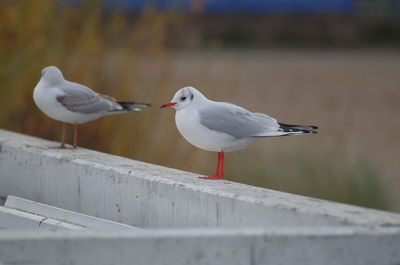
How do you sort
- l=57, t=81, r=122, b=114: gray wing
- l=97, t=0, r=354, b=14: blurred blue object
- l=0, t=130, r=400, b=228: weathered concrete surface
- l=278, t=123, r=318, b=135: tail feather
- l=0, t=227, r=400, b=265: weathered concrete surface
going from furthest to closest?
l=97, t=0, r=354, b=14: blurred blue object, l=57, t=81, r=122, b=114: gray wing, l=278, t=123, r=318, b=135: tail feather, l=0, t=130, r=400, b=228: weathered concrete surface, l=0, t=227, r=400, b=265: weathered concrete surface

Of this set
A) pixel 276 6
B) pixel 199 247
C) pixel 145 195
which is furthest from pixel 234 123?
pixel 276 6

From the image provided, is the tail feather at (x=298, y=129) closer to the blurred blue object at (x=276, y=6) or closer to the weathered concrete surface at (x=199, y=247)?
the weathered concrete surface at (x=199, y=247)

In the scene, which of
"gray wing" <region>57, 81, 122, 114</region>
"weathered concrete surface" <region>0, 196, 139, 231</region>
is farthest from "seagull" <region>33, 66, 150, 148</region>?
"weathered concrete surface" <region>0, 196, 139, 231</region>

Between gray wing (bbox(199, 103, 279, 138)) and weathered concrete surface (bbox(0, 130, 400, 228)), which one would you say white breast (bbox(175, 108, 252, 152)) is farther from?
weathered concrete surface (bbox(0, 130, 400, 228))

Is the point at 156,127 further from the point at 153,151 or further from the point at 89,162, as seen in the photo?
the point at 89,162

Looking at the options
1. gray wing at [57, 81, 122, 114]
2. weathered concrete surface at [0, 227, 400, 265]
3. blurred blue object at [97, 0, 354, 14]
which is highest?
blurred blue object at [97, 0, 354, 14]

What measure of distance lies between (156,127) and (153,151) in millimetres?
221

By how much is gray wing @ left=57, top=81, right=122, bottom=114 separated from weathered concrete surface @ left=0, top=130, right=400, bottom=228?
0.28 m

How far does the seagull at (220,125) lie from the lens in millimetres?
3531

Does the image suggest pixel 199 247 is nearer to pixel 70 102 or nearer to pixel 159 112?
pixel 70 102

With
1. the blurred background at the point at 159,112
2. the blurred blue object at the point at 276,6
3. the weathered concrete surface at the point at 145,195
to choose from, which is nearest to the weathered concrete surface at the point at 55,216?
the weathered concrete surface at the point at 145,195

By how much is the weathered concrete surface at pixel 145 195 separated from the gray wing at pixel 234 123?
0.86 ft

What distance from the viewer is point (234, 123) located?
3.55 meters

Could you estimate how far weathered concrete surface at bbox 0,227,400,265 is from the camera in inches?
93.4
